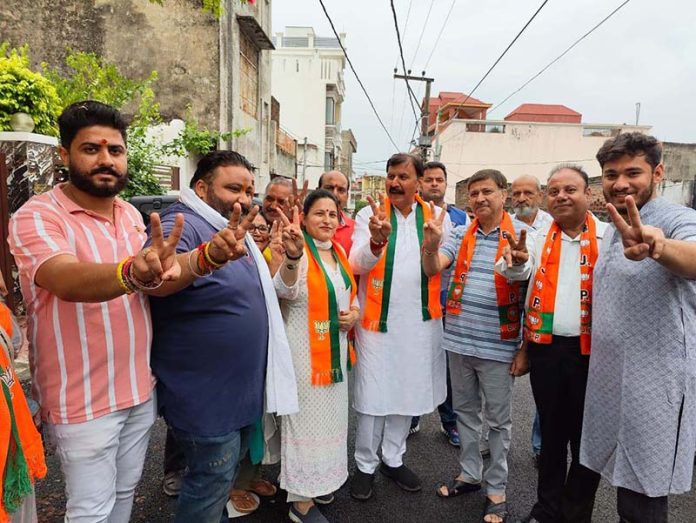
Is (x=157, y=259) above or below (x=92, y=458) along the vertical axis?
above

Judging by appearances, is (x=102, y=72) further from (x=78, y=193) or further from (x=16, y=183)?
(x=78, y=193)

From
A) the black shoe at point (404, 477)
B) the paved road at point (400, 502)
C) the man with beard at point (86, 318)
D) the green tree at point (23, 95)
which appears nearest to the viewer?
the man with beard at point (86, 318)

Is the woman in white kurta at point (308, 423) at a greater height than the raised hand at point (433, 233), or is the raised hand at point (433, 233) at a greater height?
the raised hand at point (433, 233)

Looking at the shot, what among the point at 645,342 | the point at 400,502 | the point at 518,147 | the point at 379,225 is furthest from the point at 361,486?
the point at 518,147

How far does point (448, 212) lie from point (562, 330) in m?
1.97

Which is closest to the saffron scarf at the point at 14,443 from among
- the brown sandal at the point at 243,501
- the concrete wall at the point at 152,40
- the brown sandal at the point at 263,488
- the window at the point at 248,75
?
the brown sandal at the point at 243,501

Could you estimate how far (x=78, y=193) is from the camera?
5.74 feet

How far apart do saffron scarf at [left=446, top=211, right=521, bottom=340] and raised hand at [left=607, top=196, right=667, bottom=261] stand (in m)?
0.87

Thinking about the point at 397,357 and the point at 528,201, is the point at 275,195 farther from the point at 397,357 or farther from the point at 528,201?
Answer: the point at 528,201

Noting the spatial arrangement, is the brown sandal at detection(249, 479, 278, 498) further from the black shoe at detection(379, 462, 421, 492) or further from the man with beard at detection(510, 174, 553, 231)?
the man with beard at detection(510, 174, 553, 231)

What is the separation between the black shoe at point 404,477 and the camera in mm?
2893

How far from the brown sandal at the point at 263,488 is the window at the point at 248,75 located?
10589mm

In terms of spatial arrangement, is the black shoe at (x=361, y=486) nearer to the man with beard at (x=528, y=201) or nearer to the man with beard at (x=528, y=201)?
the man with beard at (x=528, y=201)

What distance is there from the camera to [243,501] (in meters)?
2.67
